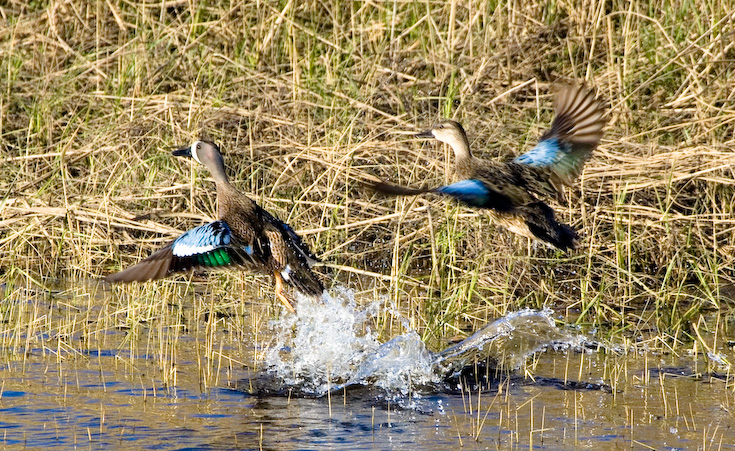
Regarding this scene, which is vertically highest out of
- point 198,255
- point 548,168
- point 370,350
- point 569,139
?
point 569,139

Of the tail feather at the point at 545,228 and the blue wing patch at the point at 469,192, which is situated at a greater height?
the blue wing patch at the point at 469,192

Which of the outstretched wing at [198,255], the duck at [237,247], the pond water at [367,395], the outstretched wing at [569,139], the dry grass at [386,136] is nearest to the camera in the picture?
the pond water at [367,395]

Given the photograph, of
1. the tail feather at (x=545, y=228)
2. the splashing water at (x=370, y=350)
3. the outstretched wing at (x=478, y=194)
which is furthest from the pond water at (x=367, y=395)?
the outstretched wing at (x=478, y=194)

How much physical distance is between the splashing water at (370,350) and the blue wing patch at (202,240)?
0.66m

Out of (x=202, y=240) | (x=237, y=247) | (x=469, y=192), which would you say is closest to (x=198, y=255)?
(x=202, y=240)

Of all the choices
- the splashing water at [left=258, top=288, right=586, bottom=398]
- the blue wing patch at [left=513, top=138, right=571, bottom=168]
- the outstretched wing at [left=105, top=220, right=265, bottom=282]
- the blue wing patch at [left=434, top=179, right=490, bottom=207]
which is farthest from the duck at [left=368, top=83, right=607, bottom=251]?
the outstretched wing at [left=105, top=220, right=265, bottom=282]

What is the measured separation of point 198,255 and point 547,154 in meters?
2.20

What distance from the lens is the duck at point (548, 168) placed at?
234 inches

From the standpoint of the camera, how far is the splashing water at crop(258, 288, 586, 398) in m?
5.47

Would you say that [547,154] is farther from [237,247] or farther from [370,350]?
[237,247]

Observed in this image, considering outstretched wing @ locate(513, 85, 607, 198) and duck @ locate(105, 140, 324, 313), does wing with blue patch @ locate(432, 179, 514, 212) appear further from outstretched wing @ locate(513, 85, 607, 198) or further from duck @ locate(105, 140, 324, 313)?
duck @ locate(105, 140, 324, 313)

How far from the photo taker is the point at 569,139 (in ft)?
20.9

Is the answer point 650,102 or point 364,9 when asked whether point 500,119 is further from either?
point 364,9

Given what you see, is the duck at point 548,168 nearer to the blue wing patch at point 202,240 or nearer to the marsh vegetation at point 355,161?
the marsh vegetation at point 355,161
